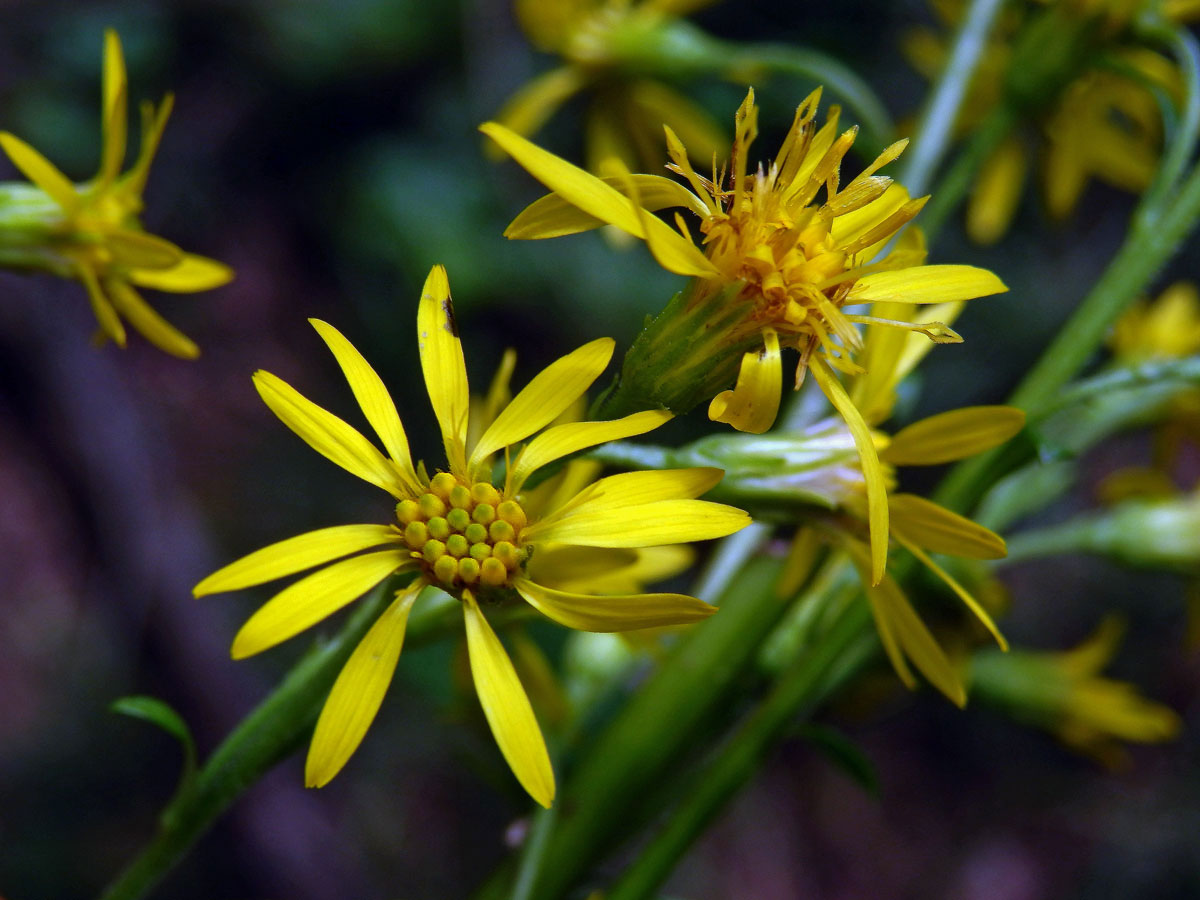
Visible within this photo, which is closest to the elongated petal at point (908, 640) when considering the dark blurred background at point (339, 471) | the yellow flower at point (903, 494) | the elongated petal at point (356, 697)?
the yellow flower at point (903, 494)

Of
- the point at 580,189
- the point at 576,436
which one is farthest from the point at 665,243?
the point at 576,436

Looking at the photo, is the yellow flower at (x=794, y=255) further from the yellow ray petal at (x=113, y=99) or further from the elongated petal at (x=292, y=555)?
the yellow ray petal at (x=113, y=99)

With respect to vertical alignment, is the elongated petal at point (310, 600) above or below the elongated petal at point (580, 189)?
below

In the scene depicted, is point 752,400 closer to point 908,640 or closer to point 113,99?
point 908,640

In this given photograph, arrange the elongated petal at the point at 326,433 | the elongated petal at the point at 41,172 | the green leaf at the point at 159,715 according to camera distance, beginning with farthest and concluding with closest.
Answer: the elongated petal at the point at 41,172 < the green leaf at the point at 159,715 < the elongated petal at the point at 326,433

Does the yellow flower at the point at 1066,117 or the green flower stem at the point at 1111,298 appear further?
the yellow flower at the point at 1066,117

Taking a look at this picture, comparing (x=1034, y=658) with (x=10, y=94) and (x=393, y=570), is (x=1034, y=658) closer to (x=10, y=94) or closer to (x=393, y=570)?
(x=393, y=570)
